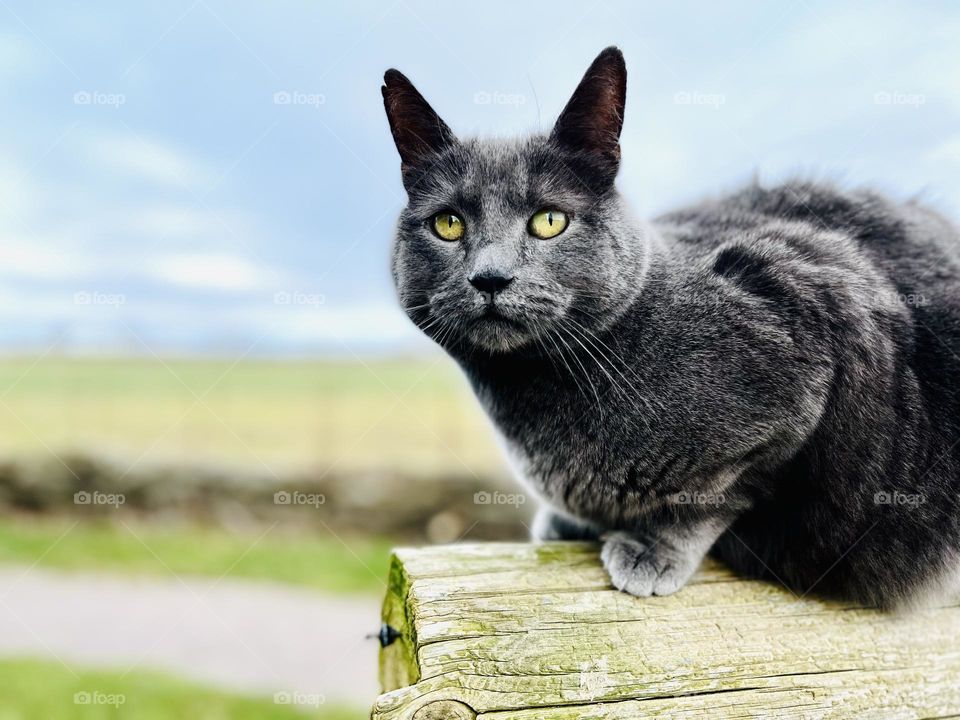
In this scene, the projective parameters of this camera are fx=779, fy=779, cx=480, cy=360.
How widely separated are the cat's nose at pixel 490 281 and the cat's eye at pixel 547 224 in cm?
15

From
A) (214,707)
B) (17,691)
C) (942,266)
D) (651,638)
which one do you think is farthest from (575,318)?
(17,691)

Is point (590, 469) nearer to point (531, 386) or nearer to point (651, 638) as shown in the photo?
point (531, 386)

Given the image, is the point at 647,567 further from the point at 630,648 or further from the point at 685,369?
the point at 685,369

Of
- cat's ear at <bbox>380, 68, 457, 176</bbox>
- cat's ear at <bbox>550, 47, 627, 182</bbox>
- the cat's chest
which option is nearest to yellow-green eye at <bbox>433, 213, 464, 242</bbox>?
cat's ear at <bbox>380, 68, 457, 176</bbox>

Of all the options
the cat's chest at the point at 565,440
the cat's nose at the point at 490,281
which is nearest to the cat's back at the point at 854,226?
the cat's chest at the point at 565,440

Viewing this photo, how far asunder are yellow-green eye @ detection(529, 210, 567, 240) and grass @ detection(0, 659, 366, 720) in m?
3.06

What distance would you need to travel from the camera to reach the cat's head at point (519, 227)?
60.7 inches

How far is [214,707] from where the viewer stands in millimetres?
3812

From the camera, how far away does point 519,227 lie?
1575 mm

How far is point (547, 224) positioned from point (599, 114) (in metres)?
0.26

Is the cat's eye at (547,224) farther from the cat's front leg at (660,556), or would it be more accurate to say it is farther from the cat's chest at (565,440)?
the cat's front leg at (660,556)

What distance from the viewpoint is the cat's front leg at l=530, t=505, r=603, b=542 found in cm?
201

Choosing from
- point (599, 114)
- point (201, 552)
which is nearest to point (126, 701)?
point (201, 552)

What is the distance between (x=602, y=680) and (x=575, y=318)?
0.71m
